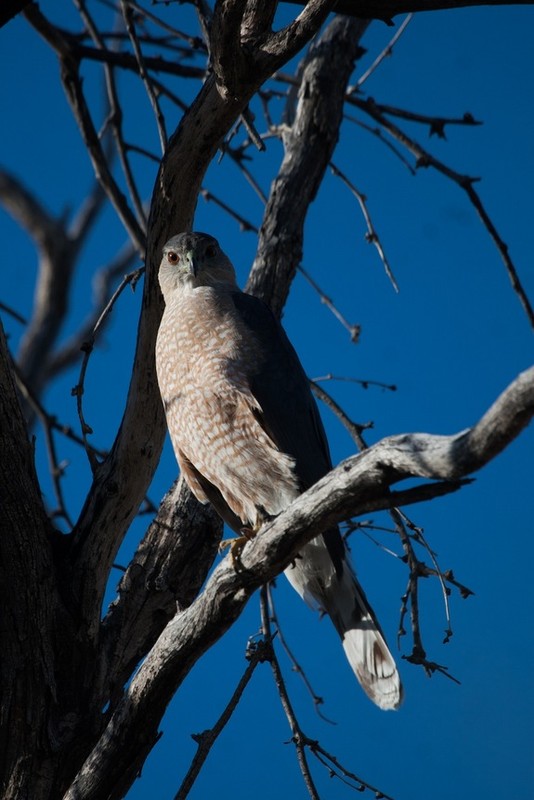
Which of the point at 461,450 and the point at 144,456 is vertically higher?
the point at 144,456

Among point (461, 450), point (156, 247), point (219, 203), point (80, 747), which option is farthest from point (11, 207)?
point (461, 450)

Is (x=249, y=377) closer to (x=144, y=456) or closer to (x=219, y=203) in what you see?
(x=144, y=456)

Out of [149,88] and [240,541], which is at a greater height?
[149,88]

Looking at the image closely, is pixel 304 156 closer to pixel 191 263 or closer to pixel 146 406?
pixel 191 263

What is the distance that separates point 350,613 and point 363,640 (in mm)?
129

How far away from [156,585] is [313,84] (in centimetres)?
282

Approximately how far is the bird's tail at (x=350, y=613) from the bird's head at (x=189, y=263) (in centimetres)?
133

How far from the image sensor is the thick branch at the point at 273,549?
6.60 ft

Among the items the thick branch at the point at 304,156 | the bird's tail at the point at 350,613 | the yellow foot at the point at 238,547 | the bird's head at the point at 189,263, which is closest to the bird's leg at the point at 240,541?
the yellow foot at the point at 238,547

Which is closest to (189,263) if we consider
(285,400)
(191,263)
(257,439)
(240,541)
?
(191,263)

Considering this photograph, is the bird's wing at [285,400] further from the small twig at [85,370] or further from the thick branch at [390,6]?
the thick branch at [390,6]

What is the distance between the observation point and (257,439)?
3.73 meters

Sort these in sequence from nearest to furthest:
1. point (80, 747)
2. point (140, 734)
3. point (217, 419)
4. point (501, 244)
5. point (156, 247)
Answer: point (140, 734) → point (80, 747) → point (217, 419) → point (156, 247) → point (501, 244)

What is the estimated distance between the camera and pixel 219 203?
17.7 ft
